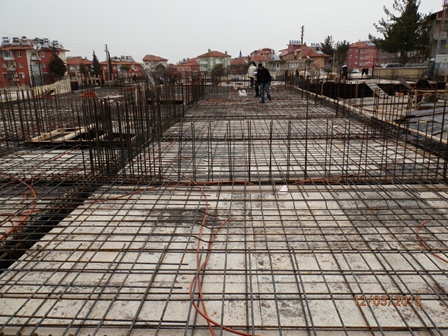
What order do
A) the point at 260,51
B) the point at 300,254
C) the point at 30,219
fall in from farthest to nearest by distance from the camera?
the point at 260,51, the point at 30,219, the point at 300,254

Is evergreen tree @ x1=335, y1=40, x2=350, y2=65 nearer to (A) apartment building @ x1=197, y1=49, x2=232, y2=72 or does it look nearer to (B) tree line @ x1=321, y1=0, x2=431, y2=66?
(B) tree line @ x1=321, y1=0, x2=431, y2=66

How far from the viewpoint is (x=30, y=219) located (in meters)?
3.20

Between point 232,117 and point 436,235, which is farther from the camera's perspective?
point 232,117

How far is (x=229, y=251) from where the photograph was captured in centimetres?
265

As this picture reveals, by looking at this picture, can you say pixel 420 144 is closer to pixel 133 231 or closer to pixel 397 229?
pixel 397 229

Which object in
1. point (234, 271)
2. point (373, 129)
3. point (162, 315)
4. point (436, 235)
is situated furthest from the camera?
point (373, 129)

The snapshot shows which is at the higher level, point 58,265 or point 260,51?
point 260,51

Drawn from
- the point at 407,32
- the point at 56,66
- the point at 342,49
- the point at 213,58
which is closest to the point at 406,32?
the point at 407,32

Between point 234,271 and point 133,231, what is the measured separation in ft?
Answer: 3.24

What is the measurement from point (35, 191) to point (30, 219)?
77 centimetres

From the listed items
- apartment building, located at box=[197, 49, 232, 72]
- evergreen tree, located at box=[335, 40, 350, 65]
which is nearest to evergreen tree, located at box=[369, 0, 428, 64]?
evergreen tree, located at box=[335, 40, 350, 65]

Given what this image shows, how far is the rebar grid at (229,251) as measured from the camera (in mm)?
2020

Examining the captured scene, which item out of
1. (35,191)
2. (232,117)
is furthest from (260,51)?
(35,191)

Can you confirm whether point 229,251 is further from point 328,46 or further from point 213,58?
point 213,58
